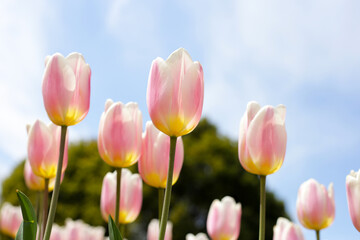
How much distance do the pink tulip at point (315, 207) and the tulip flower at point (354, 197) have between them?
0.74 metres

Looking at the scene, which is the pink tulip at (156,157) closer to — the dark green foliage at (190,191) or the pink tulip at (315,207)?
the pink tulip at (315,207)

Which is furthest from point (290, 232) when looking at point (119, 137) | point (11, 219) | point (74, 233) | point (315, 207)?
point (11, 219)

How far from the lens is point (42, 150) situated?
221 cm

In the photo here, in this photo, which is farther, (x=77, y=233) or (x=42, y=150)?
(x=77, y=233)

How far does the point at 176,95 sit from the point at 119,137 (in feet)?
1.66

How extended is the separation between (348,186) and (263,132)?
44cm

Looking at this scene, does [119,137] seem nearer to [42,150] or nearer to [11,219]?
[42,150]

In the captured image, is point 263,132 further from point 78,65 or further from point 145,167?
point 78,65

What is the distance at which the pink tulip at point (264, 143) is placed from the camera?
1.77m

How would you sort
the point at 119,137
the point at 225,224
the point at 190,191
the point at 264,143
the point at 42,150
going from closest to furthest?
the point at 264,143 → the point at 119,137 → the point at 42,150 → the point at 225,224 → the point at 190,191

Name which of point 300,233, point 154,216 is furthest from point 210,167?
point 300,233

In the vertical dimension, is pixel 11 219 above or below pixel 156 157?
below

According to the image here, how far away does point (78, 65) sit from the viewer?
1866mm

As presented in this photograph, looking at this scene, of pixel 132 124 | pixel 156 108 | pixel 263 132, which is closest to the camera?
pixel 156 108
